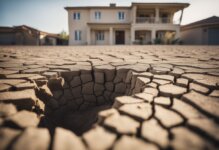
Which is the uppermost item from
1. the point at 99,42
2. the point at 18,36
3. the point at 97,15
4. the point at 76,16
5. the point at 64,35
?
the point at 97,15

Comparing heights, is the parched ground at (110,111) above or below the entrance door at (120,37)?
below

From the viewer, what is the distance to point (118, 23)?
655 inches

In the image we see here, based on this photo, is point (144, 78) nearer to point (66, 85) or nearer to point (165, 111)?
point (165, 111)

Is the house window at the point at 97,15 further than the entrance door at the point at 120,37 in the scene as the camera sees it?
No

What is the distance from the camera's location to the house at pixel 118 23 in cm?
1644

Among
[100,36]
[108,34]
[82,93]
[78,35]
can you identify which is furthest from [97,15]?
[82,93]

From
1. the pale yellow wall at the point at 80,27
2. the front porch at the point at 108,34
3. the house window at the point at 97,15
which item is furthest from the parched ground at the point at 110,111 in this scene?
the house window at the point at 97,15

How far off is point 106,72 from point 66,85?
60 centimetres

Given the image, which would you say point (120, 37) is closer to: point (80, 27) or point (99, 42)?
point (99, 42)

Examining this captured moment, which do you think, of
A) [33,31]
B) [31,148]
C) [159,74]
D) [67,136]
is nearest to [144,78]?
[159,74]

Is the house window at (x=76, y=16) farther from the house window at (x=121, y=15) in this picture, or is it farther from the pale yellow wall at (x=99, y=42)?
the house window at (x=121, y=15)

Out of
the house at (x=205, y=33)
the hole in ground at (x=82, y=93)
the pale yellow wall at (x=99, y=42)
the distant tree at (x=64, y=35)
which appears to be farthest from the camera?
the distant tree at (x=64, y=35)

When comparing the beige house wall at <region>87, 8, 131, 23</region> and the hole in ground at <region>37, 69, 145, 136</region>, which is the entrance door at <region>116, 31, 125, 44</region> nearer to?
the beige house wall at <region>87, 8, 131, 23</region>

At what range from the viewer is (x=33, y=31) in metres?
21.5
